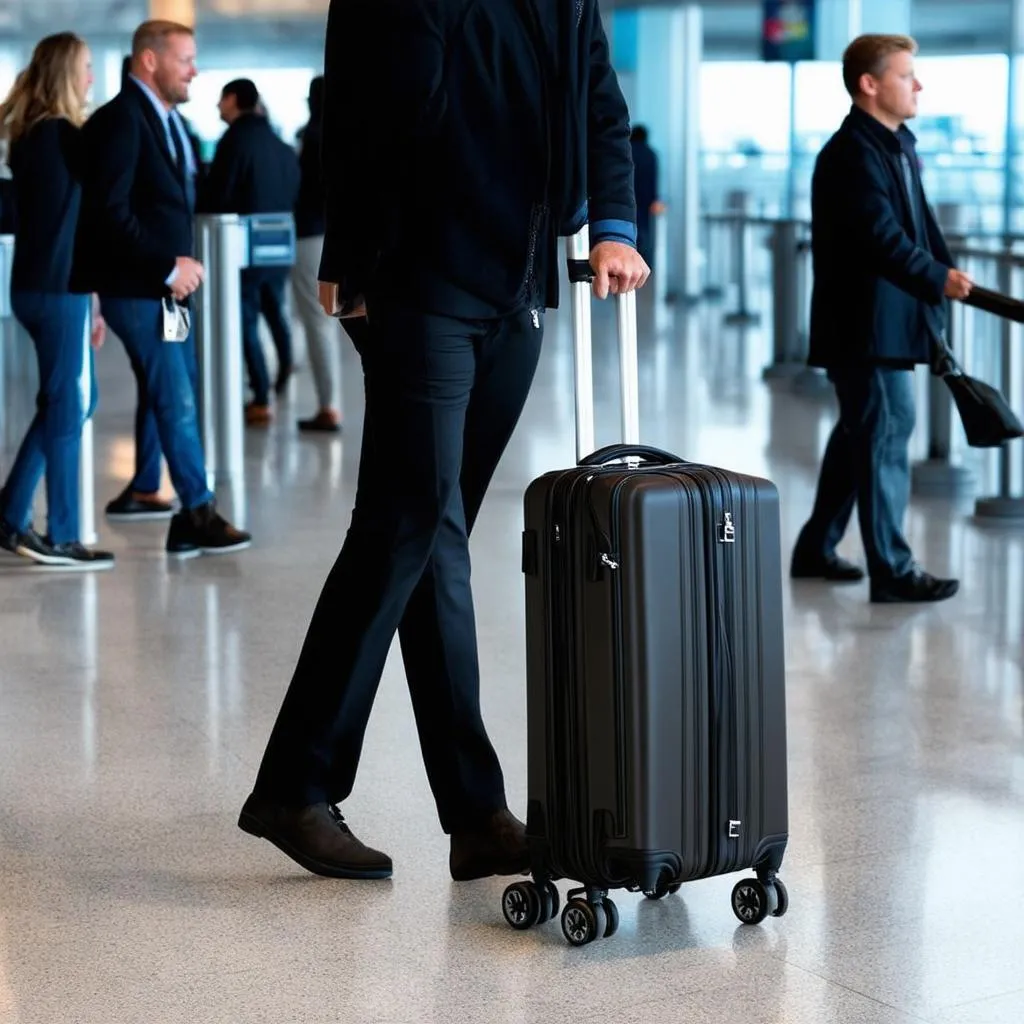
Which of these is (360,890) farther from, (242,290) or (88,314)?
(242,290)

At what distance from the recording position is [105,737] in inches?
165

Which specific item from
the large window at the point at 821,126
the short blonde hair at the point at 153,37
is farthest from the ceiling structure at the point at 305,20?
the short blonde hair at the point at 153,37

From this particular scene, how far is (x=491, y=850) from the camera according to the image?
320 cm

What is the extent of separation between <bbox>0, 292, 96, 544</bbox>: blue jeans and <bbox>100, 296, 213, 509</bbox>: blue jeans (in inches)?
8.7

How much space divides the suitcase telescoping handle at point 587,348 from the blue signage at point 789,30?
16.0 m

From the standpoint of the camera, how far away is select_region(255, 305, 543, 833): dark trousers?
9.77ft

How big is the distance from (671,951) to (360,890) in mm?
578

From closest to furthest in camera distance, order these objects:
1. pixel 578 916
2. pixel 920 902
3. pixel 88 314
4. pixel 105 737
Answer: pixel 578 916, pixel 920 902, pixel 105 737, pixel 88 314

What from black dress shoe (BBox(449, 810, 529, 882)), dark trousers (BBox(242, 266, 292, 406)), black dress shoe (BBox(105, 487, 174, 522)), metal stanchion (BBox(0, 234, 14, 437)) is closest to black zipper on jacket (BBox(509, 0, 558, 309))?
black dress shoe (BBox(449, 810, 529, 882))

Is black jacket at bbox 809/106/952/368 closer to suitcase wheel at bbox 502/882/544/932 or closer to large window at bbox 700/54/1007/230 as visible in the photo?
suitcase wheel at bbox 502/882/544/932

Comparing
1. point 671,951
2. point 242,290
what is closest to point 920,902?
point 671,951

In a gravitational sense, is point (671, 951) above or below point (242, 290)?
below

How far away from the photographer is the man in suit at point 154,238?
237 inches

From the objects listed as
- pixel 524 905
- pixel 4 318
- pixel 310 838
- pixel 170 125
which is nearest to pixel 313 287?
pixel 170 125
